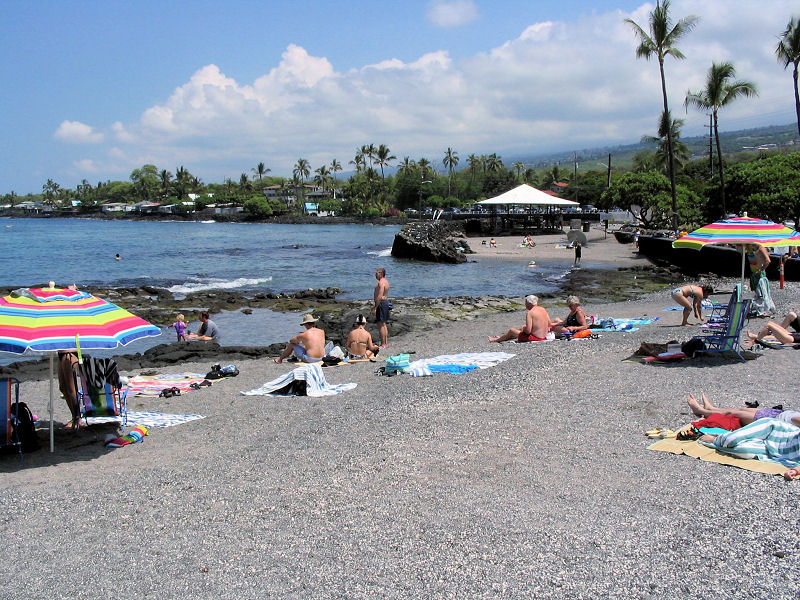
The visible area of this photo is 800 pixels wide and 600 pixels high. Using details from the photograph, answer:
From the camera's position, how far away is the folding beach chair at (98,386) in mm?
8148

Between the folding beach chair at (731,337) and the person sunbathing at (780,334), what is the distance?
2.92 ft

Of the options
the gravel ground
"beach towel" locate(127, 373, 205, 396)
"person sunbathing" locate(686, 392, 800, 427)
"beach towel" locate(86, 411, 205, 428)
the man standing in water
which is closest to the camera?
the gravel ground

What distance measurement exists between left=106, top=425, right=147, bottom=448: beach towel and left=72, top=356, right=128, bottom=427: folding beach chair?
0.31 meters

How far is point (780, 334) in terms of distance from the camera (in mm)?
10711

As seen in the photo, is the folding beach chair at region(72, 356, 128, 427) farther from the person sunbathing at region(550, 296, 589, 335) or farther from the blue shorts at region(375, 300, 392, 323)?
the person sunbathing at region(550, 296, 589, 335)

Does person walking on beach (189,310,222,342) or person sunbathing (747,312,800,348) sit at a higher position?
person sunbathing (747,312,800,348)

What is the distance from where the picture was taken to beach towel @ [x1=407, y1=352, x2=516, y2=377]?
1122cm

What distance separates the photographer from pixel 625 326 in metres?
14.3

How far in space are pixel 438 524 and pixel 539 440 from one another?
7.73 ft

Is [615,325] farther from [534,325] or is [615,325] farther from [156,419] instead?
[156,419]

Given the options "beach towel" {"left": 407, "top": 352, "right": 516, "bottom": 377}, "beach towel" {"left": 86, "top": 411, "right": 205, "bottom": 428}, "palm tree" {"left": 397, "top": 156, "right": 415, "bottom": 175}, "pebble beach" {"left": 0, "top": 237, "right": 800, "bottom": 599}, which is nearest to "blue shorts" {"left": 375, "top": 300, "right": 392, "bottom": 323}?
"beach towel" {"left": 407, "top": 352, "right": 516, "bottom": 377}

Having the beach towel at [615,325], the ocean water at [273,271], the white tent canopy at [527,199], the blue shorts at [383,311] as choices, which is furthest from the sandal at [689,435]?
the white tent canopy at [527,199]

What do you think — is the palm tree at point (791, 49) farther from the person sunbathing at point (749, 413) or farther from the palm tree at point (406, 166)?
the palm tree at point (406, 166)

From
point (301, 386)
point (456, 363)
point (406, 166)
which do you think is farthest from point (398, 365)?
point (406, 166)
